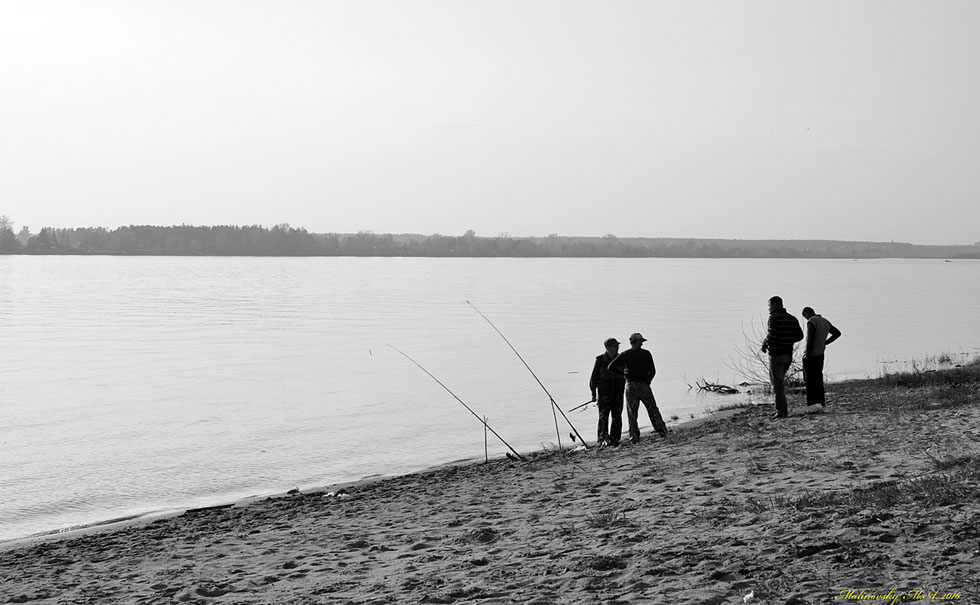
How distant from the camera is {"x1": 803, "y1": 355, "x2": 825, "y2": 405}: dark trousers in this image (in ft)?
44.1

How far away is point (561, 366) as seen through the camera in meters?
29.2

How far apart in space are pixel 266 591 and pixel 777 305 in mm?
8415

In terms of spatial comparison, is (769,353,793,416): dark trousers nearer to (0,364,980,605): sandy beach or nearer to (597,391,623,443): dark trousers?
(0,364,980,605): sandy beach

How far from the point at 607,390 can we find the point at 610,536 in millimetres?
5724

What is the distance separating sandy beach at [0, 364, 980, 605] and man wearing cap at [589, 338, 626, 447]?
0.78 meters

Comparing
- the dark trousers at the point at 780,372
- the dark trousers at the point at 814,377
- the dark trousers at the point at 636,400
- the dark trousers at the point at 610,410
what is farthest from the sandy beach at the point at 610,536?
the dark trousers at the point at 814,377

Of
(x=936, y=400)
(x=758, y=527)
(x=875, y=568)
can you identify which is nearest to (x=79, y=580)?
(x=758, y=527)

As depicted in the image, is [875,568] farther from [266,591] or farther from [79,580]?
[79,580]

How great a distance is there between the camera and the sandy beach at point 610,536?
18.8ft

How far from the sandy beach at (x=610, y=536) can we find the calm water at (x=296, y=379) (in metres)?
3.38

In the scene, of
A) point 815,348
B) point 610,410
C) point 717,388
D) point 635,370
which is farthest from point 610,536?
point 717,388

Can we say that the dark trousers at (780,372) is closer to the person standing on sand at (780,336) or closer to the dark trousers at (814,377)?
the person standing on sand at (780,336)

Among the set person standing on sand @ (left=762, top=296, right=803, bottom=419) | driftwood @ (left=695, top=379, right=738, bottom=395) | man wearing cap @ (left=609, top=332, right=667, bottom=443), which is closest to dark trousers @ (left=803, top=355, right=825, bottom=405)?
person standing on sand @ (left=762, top=296, right=803, bottom=419)

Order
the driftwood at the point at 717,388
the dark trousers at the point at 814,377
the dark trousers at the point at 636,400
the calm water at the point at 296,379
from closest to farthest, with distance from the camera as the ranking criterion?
the dark trousers at the point at 636,400, the dark trousers at the point at 814,377, the calm water at the point at 296,379, the driftwood at the point at 717,388
